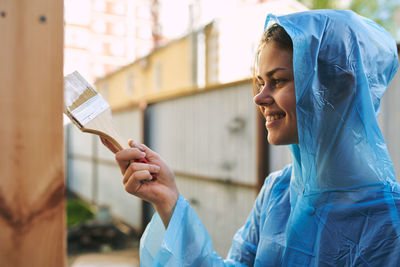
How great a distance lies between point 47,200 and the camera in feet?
2.21

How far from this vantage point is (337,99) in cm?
122

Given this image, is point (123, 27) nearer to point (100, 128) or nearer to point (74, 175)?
point (74, 175)

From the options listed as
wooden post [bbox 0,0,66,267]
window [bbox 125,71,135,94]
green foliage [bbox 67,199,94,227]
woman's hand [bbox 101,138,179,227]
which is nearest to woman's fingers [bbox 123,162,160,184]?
woman's hand [bbox 101,138,179,227]

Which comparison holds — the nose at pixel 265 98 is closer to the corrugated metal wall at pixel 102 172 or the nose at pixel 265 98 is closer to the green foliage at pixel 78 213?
the corrugated metal wall at pixel 102 172

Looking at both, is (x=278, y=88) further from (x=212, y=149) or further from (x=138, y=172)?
(x=212, y=149)

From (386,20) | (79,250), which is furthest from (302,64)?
(386,20)

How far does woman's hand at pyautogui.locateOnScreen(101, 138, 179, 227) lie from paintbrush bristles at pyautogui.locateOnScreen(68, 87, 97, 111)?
18 cm

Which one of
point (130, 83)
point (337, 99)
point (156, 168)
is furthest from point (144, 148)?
point (130, 83)

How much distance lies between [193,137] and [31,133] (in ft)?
14.8

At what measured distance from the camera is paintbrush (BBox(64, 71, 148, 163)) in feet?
3.22

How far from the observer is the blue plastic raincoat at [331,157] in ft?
3.81

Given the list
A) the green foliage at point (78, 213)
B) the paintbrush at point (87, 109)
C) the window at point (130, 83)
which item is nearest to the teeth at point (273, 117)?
the paintbrush at point (87, 109)

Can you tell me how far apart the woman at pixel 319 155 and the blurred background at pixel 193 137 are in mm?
640

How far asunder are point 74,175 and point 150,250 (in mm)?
11115
